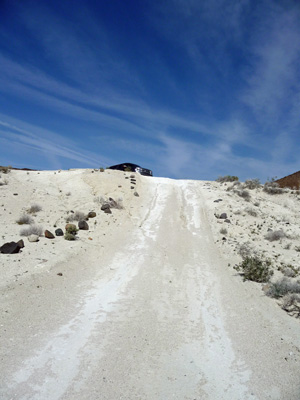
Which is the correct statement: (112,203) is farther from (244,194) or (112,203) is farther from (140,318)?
(140,318)

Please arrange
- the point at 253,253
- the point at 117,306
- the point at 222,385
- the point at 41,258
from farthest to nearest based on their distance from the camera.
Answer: the point at 253,253, the point at 41,258, the point at 117,306, the point at 222,385

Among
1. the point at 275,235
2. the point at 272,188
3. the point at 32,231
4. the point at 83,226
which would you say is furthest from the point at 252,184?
the point at 32,231

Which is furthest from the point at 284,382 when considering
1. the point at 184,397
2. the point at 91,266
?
the point at 91,266

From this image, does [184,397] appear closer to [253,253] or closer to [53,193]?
[253,253]

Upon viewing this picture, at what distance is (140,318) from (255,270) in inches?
222

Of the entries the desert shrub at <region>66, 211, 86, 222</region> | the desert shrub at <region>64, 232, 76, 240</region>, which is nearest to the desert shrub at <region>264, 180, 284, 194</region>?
the desert shrub at <region>66, 211, 86, 222</region>

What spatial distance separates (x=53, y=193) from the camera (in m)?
21.2

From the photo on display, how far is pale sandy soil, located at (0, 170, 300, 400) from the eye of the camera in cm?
A: 474

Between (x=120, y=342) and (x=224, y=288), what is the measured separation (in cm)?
502

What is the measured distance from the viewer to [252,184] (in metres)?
29.3

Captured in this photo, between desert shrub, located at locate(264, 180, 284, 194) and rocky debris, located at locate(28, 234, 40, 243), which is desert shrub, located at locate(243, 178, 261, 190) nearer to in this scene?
desert shrub, located at locate(264, 180, 284, 194)

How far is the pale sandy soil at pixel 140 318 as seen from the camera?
4.74 m

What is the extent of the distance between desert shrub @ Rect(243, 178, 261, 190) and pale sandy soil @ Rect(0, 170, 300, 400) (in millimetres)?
12918

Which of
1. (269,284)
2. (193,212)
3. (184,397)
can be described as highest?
(193,212)
